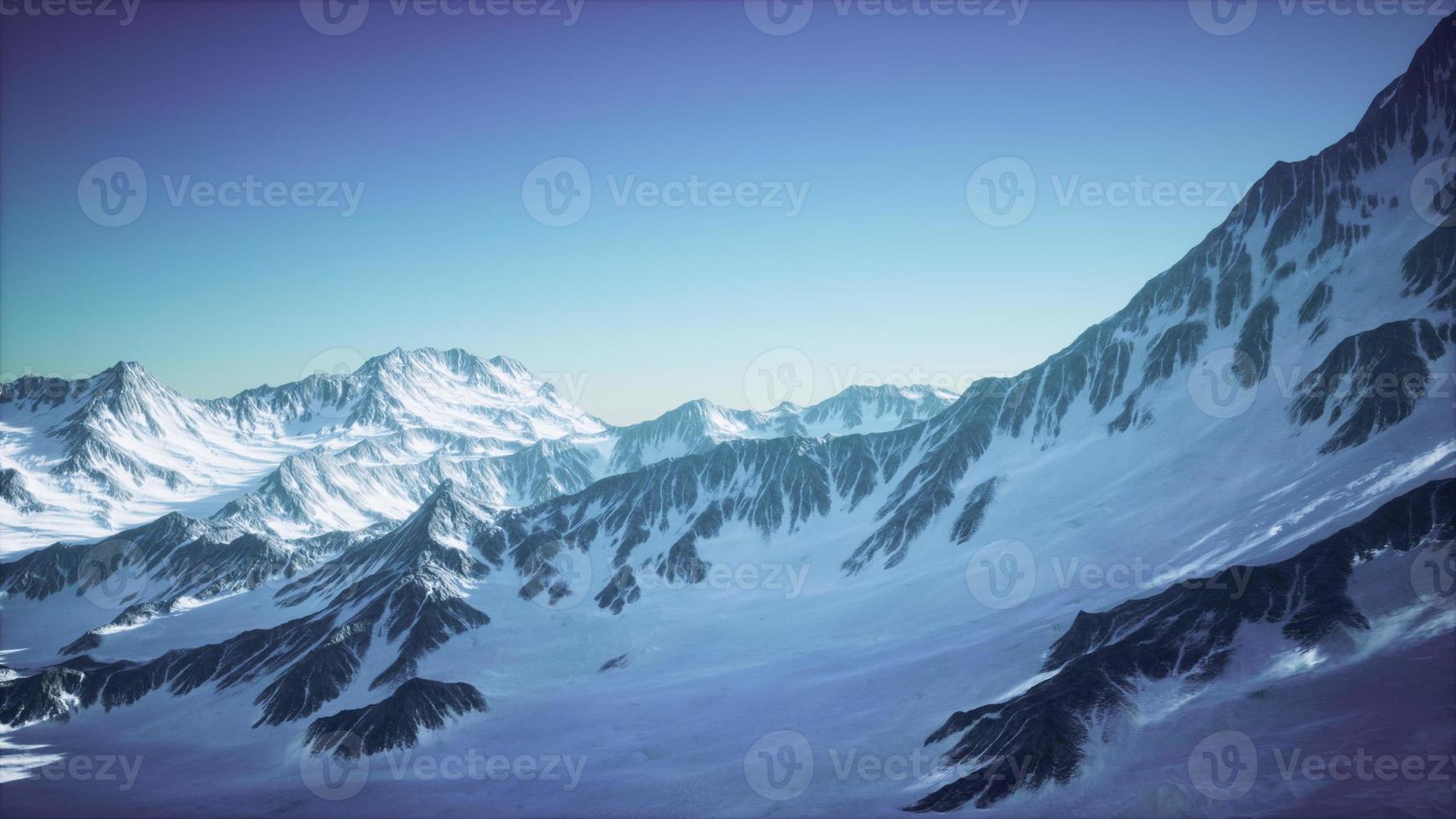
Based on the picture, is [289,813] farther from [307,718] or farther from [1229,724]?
[1229,724]

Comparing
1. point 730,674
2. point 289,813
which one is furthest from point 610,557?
point 289,813
